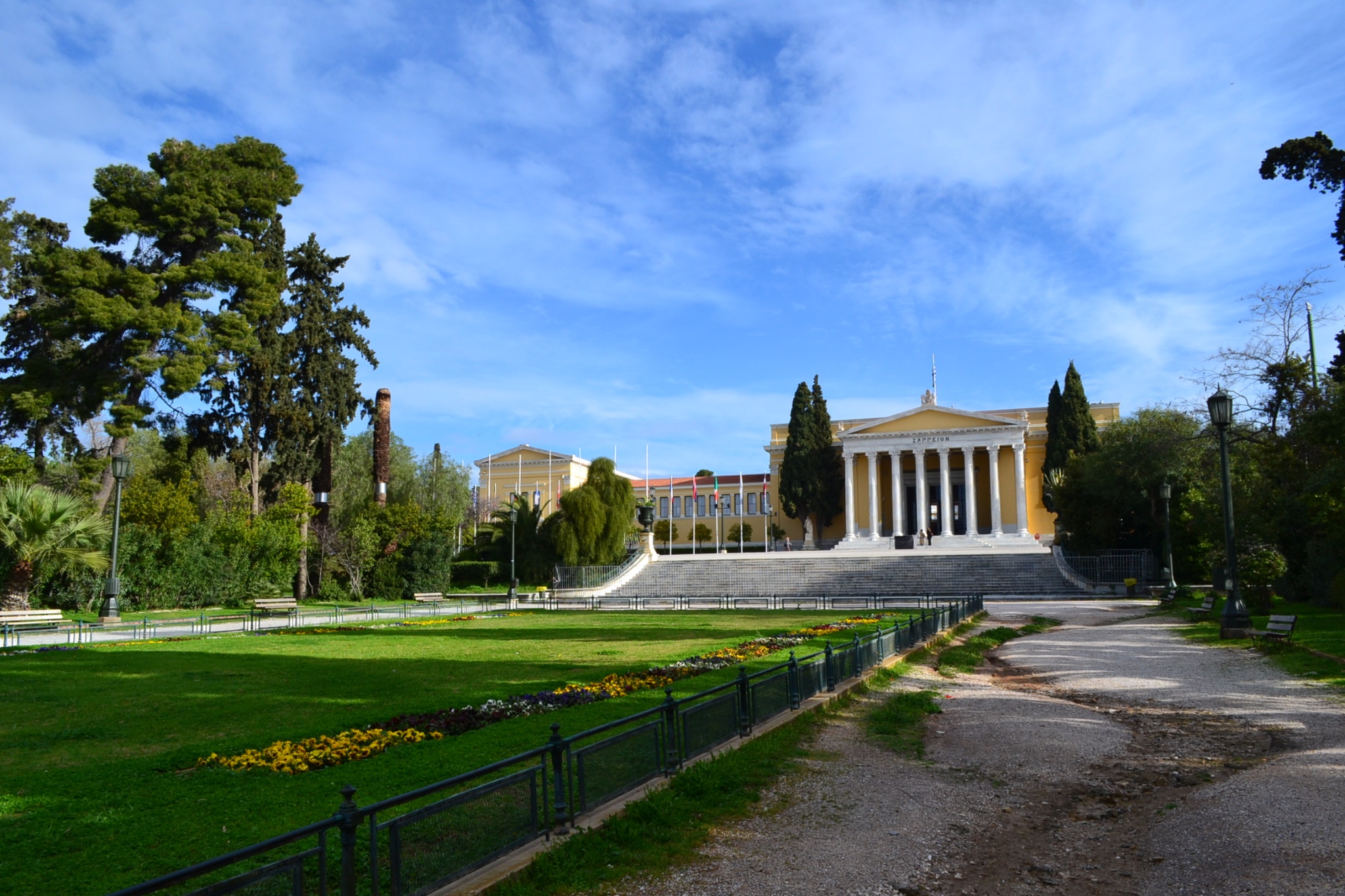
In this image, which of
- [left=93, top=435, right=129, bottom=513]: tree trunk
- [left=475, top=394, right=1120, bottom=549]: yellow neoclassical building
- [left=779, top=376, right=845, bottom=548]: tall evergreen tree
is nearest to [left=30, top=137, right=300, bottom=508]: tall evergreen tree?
[left=93, top=435, right=129, bottom=513]: tree trunk

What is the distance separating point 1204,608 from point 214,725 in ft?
78.3

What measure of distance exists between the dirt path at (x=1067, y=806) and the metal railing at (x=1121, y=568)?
28.8 metres

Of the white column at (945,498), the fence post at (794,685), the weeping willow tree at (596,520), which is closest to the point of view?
the fence post at (794,685)

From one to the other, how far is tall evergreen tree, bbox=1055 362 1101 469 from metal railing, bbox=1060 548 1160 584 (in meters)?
16.3

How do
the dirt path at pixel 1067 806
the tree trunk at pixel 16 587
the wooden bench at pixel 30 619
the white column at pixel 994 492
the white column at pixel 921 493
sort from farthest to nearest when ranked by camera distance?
the white column at pixel 921 493 < the white column at pixel 994 492 < the tree trunk at pixel 16 587 < the wooden bench at pixel 30 619 < the dirt path at pixel 1067 806

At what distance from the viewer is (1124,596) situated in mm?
36125

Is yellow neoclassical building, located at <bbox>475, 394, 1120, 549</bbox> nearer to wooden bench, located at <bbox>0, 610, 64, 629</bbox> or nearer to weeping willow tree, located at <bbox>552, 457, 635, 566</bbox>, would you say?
weeping willow tree, located at <bbox>552, 457, 635, 566</bbox>

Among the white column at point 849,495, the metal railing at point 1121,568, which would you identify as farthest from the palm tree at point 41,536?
the white column at point 849,495

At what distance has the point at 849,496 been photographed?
202 feet

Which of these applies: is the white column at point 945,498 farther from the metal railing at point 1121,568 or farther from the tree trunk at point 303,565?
the tree trunk at point 303,565

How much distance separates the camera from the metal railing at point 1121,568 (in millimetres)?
39062

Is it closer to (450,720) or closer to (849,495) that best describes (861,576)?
(849,495)

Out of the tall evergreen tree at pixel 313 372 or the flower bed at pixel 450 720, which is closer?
the flower bed at pixel 450 720

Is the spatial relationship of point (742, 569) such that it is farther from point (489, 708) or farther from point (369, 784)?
point (369, 784)
